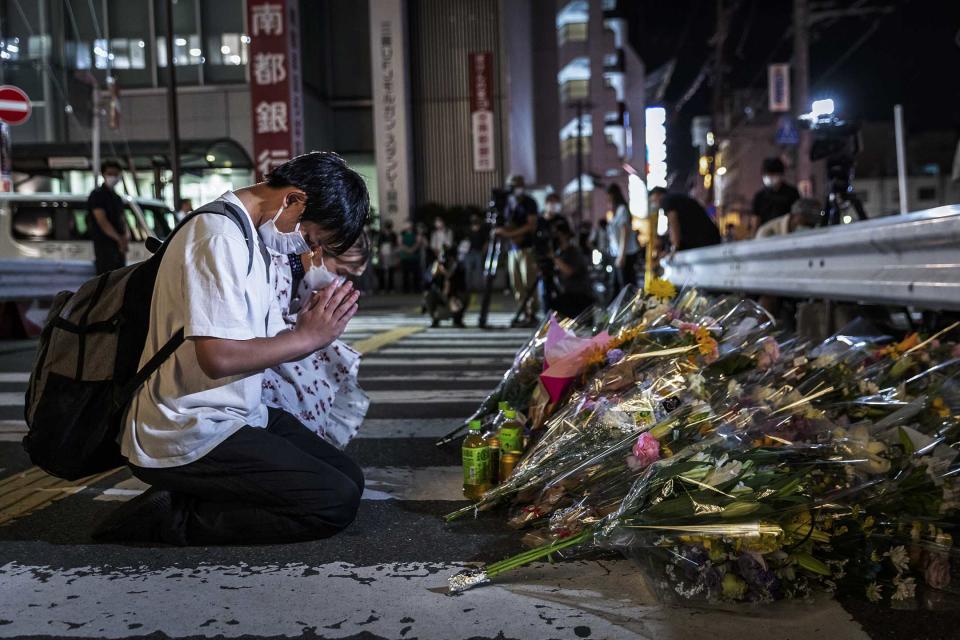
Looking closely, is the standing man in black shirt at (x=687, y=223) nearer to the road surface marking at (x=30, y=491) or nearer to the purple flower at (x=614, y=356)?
the purple flower at (x=614, y=356)

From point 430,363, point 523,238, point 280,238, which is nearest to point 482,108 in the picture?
point 523,238

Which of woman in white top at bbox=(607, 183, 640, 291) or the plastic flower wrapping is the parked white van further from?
the plastic flower wrapping

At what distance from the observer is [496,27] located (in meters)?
30.8

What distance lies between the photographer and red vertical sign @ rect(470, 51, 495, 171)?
2852 cm

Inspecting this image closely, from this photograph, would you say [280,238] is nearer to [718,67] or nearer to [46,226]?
[46,226]

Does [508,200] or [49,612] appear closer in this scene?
[49,612]


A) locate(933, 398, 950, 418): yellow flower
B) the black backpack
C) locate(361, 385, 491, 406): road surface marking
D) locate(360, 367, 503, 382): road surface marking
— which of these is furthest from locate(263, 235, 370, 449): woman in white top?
locate(360, 367, 503, 382): road surface marking

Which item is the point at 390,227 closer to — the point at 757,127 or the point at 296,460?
the point at 296,460

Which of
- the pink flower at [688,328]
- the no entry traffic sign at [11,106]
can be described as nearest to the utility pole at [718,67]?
the no entry traffic sign at [11,106]

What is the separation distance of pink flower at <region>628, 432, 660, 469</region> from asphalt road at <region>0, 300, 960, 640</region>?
31cm

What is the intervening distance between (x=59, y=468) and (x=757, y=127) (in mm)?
82726

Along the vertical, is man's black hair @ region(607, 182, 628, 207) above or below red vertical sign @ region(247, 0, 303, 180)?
below

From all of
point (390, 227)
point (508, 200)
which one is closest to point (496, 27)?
point (390, 227)

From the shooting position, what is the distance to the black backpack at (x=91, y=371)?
2883 millimetres
